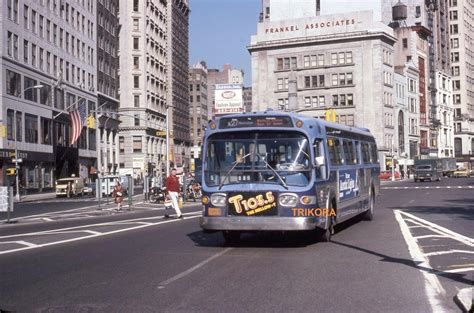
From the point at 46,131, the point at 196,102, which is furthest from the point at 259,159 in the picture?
the point at 196,102

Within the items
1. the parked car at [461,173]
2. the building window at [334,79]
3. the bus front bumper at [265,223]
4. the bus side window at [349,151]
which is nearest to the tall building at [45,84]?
the bus side window at [349,151]

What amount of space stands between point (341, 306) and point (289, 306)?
626mm

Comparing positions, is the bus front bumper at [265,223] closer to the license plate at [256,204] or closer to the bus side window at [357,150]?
the license plate at [256,204]

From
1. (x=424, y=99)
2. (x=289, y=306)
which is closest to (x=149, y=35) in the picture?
(x=424, y=99)

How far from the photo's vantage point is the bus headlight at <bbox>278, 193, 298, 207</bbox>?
13.3 meters

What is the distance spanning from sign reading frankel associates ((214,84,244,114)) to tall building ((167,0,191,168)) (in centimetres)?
6410

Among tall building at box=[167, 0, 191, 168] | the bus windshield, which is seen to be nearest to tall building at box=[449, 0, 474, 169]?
tall building at box=[167, 0, 191, 168]

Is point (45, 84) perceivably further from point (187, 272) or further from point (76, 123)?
point (187, 272)

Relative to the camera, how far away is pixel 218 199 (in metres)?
13.7

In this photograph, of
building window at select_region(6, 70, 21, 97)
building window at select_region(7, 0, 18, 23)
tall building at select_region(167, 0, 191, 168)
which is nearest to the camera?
building window at select_region(6, 70, 21, 97)

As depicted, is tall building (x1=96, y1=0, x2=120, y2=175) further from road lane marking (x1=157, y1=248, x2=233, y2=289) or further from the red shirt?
road lane marking (x1=157, y1=248, x2=233, y2=289)

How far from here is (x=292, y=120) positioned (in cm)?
1398

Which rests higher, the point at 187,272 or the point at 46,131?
the point at 46,131

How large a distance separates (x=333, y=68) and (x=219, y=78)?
90006 mm
